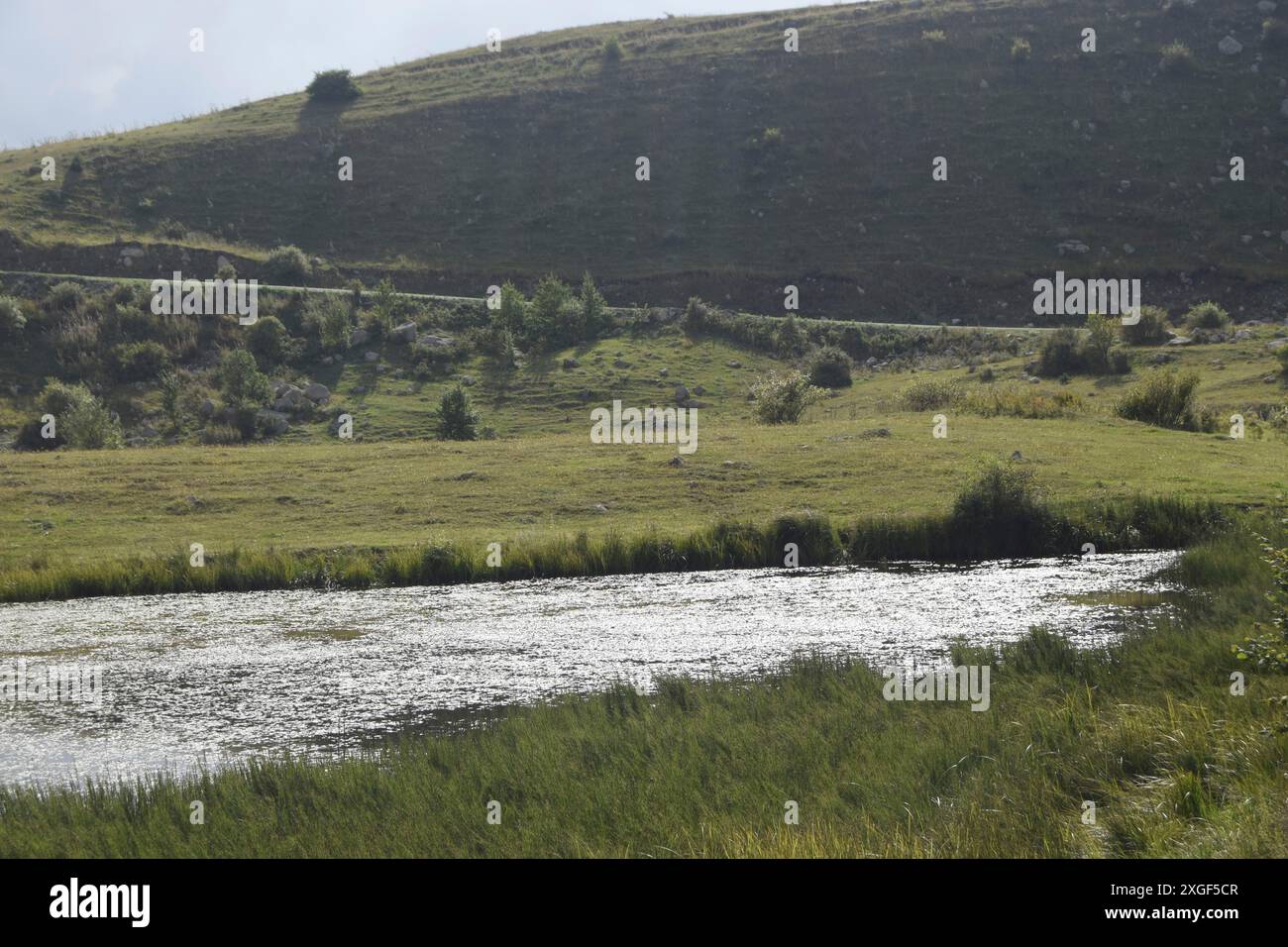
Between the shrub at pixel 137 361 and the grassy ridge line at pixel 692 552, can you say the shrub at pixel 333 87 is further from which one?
the grassy ridge line at pixel 692 552

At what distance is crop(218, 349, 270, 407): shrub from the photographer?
52094 millimetres

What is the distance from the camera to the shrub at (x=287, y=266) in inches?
2896

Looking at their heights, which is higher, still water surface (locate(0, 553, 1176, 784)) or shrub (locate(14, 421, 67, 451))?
shrub (locate(14, 421, 67, 451))

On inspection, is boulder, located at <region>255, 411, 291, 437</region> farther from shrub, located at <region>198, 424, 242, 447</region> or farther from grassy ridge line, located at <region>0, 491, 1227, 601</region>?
grassy ridge line, located at <region>0, 491, 1227, 601</region>

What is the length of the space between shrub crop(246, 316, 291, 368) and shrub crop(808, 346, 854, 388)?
27.3 metres

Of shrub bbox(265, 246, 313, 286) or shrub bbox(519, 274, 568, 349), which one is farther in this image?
shrub bbox(265, 246, 313, 286)

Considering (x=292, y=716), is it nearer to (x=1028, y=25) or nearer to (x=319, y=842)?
(x=319, y=842)

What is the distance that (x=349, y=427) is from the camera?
49.3 m

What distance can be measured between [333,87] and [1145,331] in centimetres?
7827

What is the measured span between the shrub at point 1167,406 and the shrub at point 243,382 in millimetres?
36435

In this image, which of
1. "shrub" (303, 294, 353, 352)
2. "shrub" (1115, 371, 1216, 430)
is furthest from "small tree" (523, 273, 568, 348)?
"shrub" (1115, 371, 1216, 430)

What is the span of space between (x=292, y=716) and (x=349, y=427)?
3243 centimetres

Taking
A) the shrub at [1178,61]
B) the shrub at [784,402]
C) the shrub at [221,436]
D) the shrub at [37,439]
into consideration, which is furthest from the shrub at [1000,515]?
the shrub at [1178,61]
